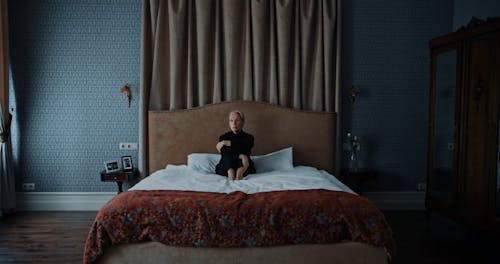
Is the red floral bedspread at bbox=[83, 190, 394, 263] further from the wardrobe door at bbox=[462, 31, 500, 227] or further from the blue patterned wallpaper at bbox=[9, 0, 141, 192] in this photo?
the blue patterned wallpaper at bbox=[9, 0, 141, 192]

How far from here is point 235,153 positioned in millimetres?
3172

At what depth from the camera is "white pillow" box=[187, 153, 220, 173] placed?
3.37 metres

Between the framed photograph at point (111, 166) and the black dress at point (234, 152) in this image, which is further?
the framed photograph at point (111, 166)

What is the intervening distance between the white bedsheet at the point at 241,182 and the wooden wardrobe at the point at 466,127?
49.0 inches

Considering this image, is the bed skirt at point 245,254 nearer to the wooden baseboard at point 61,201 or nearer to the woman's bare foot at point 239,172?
the woman's bare foot at point 239,172

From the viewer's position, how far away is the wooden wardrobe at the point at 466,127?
2.85 m

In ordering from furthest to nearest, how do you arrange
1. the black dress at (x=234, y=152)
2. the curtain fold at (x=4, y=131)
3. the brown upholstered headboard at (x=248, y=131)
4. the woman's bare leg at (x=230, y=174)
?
the brown upholstered headboard at (x=248, y=131) → the curtain fold at (x=4, y=131) → the black dress at (x=234, y=152) → the woman's bare leg at (x=230, y=174)

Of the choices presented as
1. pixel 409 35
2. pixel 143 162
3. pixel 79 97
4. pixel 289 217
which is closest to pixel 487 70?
pixel 409 35

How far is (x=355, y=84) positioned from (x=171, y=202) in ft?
9.08

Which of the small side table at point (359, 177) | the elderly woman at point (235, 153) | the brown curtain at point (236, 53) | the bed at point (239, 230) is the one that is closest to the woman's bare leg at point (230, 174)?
the elderly woman at point (235, 153)

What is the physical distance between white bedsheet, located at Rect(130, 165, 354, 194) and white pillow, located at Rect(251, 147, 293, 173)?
21 centimetres

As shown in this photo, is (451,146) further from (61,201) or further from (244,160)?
(61,201)

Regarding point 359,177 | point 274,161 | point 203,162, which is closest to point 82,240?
point 203,162

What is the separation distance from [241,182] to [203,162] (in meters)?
0.71
